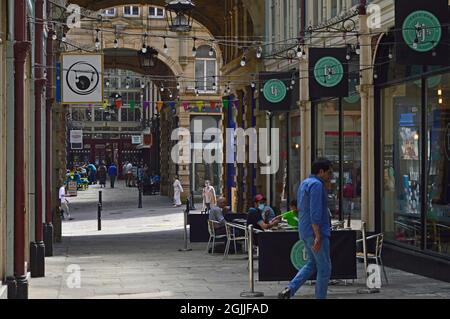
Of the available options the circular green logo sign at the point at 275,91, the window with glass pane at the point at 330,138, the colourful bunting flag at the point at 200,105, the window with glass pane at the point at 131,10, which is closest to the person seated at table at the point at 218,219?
the window with glass pane at the point at 330,138

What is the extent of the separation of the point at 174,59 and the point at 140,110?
42.8m

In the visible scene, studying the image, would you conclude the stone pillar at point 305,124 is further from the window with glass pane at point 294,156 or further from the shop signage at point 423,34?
the shop signage at point 423,34

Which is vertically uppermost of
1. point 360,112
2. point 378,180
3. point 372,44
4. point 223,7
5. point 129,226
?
point 223,7

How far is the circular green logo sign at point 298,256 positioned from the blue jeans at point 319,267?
1233mm

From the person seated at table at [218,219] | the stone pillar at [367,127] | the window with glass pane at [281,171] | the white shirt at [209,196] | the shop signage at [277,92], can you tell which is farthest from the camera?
the white shirt at [209,196]

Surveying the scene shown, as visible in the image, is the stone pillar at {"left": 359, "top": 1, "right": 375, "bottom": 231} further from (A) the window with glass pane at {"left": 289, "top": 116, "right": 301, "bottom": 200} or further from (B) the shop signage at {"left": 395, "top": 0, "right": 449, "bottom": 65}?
(A) the window with glass pane at {"left": 289, "top": 116, "right": 301, "bottom": 200}

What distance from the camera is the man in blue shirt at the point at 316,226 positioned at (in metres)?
10.8

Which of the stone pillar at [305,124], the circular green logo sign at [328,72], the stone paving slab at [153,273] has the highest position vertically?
the circular green logo sign at [328,72]

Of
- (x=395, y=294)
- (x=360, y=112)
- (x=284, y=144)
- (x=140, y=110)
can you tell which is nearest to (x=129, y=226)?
(x=284, y=144)

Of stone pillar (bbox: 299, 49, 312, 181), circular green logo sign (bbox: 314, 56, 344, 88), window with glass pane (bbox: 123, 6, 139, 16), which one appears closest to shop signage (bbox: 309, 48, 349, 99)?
circular green logo sign (bbox: 314, 56, 344, 88)

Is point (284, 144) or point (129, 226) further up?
point (284, 144)

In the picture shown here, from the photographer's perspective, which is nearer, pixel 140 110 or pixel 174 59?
pixel 174 59

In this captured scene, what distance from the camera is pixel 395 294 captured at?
504 inches
